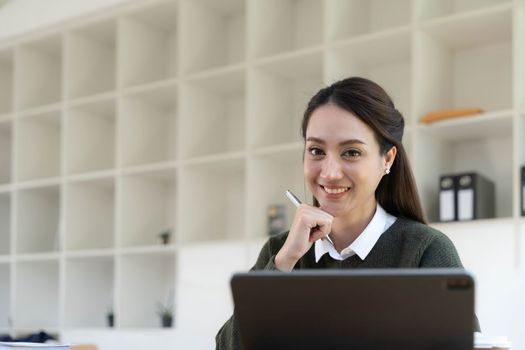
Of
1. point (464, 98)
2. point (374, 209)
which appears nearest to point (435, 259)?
point (374, 209)

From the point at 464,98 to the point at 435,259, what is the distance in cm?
209

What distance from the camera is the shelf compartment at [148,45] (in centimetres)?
476

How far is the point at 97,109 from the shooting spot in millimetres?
5027

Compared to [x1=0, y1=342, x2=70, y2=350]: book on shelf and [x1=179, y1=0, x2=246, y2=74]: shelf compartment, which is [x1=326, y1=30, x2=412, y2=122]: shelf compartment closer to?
[x1=179, y1=0, x2=246, y2=74]: shelf compartment

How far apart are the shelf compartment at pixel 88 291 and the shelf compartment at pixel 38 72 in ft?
3.53

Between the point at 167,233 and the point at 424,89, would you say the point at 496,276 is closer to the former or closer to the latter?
the point at 424,89

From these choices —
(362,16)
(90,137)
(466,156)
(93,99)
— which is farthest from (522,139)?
(90,137)

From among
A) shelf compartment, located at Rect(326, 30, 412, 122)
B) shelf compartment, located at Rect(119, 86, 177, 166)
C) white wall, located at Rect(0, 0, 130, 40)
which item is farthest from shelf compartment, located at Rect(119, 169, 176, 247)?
shelf compartment, located at Rect(326, 30, 412, 122)

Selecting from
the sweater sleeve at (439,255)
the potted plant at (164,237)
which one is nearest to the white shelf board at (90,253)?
the potted plant at (164,237)

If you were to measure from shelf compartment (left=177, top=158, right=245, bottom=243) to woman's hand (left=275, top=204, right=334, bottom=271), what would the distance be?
2.33 m

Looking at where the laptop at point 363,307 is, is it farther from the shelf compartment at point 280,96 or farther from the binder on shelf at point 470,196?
the shelf compartment at point 280,96

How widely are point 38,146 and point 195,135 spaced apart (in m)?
1.36

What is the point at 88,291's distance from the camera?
4.98m

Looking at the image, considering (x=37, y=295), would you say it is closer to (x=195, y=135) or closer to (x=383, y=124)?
(x=195, y=135)
